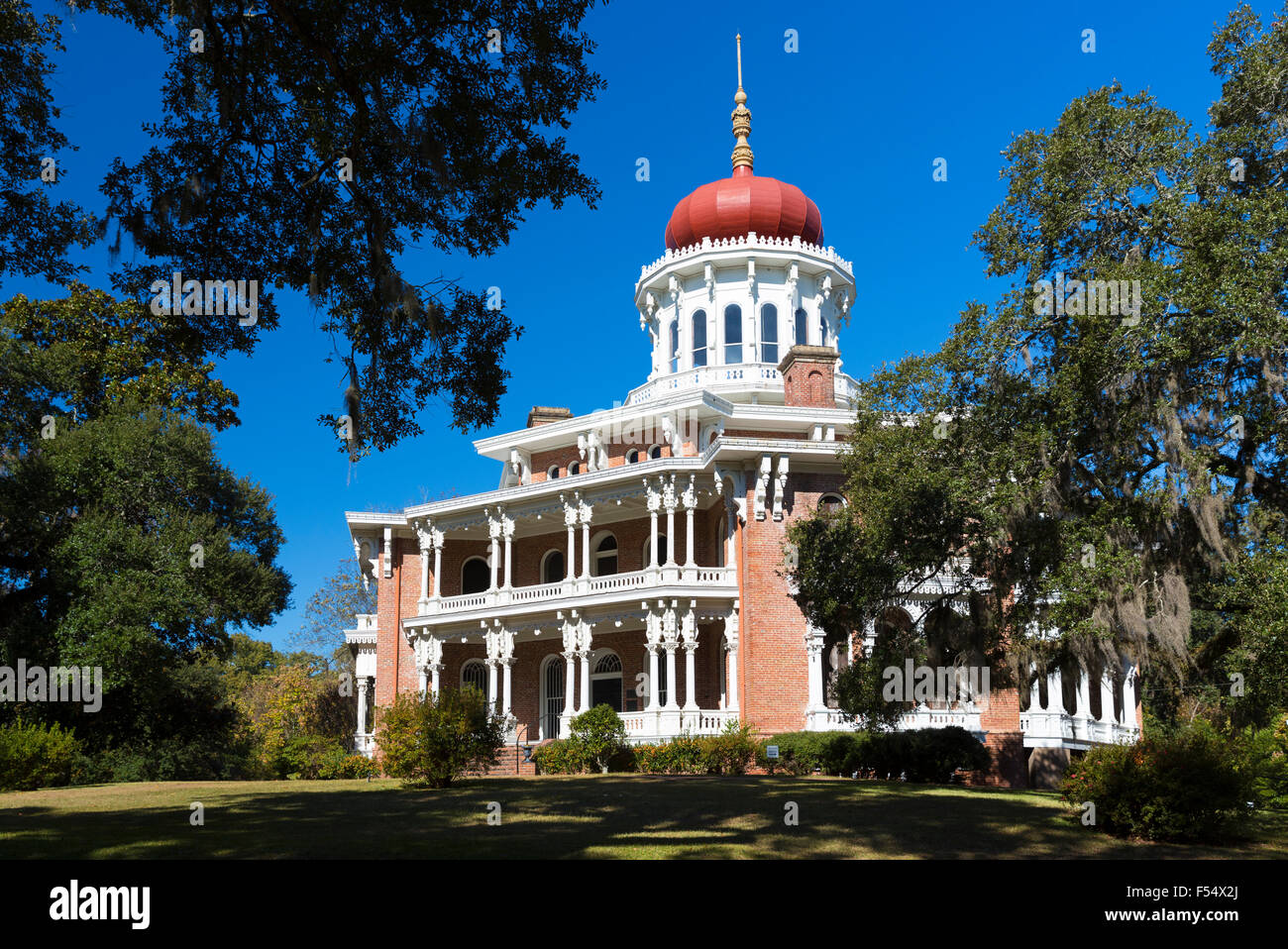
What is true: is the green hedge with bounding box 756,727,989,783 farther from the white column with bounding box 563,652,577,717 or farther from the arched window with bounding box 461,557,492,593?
the arched window with bounding box 461,557,492,593

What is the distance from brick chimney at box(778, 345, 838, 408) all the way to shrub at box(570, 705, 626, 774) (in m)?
13.2

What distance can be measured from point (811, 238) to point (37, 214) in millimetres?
33897

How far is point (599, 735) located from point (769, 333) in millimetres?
20329

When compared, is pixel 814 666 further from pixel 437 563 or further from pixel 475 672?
pixel 475 672

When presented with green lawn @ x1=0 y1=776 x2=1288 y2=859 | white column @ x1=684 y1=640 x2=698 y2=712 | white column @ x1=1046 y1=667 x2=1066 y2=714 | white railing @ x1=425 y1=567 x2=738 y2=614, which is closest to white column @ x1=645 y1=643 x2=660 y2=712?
white column @ x1=684 y1=640 x2=698 y2=712

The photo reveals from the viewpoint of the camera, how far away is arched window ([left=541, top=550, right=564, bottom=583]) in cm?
3969

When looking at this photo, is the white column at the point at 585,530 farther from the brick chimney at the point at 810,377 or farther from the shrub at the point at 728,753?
the shrub at the point at 728,753

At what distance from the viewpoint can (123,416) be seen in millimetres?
33000

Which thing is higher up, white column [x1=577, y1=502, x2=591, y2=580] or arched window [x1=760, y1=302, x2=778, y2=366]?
arched window [x1=760, y1=302, x2=778, y2=366]

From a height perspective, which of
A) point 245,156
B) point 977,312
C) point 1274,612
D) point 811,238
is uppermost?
point 811,238
